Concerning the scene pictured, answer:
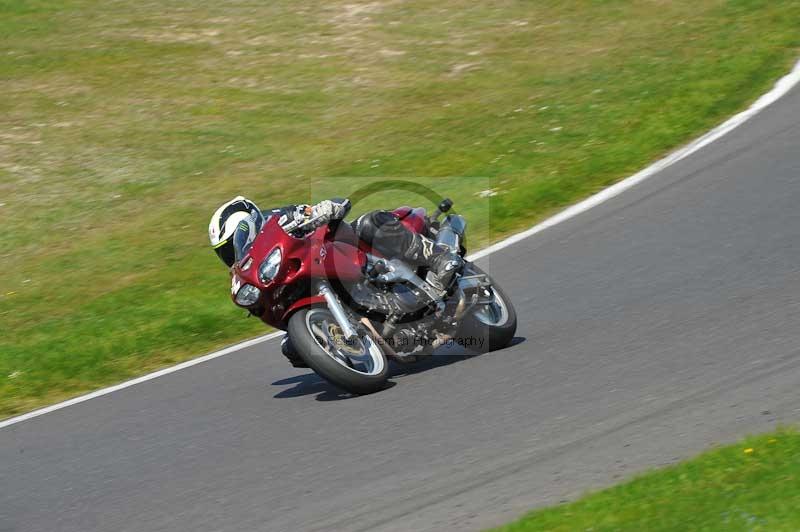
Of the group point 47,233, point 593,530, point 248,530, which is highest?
point 593,530

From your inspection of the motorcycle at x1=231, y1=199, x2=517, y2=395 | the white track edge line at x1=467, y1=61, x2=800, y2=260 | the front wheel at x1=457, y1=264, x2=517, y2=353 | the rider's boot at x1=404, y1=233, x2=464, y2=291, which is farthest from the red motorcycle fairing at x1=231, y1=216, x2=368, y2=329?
the white track edge line at x1=467, y1=61, x2=800, y2=260

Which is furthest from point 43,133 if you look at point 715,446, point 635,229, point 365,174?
point 715,446

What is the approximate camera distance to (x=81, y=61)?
1872 cm

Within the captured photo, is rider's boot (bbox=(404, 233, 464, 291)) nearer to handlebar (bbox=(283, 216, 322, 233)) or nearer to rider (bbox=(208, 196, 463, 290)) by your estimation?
rider (bbox=(208, 196, 463, 290))

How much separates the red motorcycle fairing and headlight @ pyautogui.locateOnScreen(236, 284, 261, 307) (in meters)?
0.03

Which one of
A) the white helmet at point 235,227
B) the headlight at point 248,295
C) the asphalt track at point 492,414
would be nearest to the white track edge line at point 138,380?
the asphalt track at point 492,414

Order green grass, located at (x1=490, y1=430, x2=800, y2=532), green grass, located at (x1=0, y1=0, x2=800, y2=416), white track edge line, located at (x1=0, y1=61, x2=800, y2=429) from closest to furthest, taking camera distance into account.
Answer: green grass, located at (x1=490, y1=430, x2=800, y2=532), white track edge line, located at (x1=0, y1=61, x2=800, y2=429), green grass, located at (x1=0, y1=0, x2=800, y2=416)

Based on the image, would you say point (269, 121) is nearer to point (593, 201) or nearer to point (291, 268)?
point (593, 201)

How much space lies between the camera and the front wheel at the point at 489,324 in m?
7.86

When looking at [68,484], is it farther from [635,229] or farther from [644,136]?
[644,136]

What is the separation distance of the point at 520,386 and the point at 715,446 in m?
1.70

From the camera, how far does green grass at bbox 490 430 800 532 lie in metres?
4.54

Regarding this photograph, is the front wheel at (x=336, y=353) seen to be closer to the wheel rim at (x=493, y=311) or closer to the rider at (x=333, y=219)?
the rider at (x=333, y=219)

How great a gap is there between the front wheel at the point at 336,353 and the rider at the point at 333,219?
59 centimetres
